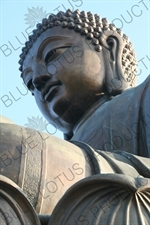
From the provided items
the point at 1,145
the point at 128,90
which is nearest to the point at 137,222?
the point at 1,145

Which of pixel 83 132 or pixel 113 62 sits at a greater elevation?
pixel 113 62

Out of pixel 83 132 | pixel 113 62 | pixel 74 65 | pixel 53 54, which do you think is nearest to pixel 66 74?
pixel 74 65

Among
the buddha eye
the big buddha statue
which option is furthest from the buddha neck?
the buddha eye

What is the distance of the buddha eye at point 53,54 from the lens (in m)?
4.56

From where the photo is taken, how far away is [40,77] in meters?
4.50

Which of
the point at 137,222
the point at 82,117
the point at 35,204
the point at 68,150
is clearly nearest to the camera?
the point at 137,222

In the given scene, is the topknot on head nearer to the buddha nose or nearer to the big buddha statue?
the big buddha statue

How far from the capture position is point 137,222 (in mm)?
2291

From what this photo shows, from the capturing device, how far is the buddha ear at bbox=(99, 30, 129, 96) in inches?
178

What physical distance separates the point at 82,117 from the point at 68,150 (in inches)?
68.8

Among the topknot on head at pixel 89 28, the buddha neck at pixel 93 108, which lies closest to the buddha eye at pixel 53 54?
the topknot on head at pixel 89 28

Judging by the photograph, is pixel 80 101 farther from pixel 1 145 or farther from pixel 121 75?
pixel 1 145

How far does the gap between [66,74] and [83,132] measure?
0.57 meters

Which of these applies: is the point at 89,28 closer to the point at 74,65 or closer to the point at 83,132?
the point at 74,65
